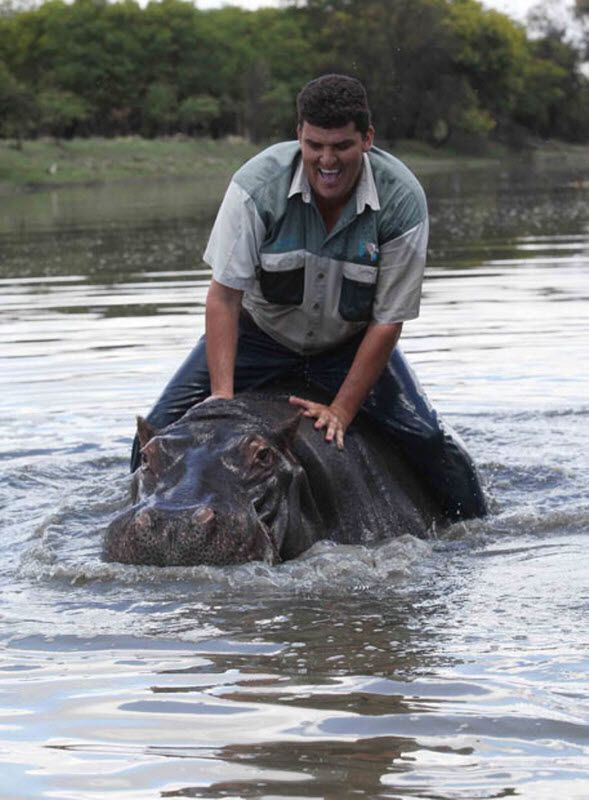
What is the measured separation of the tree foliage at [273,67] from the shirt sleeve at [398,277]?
57.7 meters

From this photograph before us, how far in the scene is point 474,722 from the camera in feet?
14.2

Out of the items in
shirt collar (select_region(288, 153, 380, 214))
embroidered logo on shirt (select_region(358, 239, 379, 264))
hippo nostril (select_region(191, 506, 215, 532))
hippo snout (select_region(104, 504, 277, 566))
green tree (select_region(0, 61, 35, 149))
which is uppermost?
green tree (select_region(0, 61, 35, 149))

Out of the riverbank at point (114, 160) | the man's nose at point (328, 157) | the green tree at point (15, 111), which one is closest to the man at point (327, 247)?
the man's nose at point (328, 157)

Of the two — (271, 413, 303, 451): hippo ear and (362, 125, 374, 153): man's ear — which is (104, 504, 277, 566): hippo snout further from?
(362, 125, 374, 153): man's ear

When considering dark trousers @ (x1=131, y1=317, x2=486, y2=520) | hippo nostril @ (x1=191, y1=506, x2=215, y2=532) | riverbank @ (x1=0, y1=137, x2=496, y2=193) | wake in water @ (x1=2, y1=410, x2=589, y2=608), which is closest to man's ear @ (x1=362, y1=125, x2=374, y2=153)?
dark trousers @ (x1=131, y1=317, x2=486, y2=520)

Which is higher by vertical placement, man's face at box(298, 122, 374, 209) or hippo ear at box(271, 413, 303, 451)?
man's face at box(298, 122, 374, 209)

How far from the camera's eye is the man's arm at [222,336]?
6.96 metres

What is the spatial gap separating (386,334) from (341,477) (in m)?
0.64

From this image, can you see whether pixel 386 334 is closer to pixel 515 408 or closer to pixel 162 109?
pixel 515 408

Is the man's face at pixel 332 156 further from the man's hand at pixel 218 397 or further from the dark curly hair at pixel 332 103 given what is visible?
the man's hand at pixel 218 397

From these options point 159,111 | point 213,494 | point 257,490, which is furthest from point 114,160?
point 213,494

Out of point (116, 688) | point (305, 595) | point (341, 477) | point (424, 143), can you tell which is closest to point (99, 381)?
point (341, 477)

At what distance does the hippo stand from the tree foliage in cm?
5755

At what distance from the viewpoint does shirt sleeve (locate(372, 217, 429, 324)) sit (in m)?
6.91
